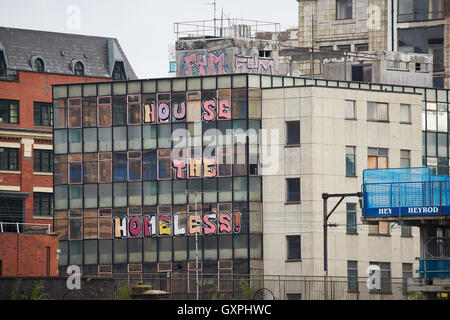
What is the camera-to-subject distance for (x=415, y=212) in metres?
79.1

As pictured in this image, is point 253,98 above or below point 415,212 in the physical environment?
above

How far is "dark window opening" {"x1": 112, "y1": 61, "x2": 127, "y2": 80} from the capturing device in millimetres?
137375

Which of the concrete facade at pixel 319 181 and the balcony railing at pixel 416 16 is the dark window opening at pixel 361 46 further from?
the concrete facade at pixel 319 181

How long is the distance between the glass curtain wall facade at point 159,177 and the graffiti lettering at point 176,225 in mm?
80

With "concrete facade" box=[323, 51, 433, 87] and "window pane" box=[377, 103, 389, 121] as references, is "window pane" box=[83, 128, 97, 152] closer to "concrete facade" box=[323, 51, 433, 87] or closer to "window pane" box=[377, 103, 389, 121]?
"concrete facade" box=[323, 51, 433, 87]

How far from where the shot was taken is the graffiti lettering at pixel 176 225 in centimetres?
10681

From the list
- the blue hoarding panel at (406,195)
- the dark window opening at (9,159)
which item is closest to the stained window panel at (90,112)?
the dark window opening at (9,159)

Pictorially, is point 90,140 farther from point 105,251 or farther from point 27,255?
point 27,255

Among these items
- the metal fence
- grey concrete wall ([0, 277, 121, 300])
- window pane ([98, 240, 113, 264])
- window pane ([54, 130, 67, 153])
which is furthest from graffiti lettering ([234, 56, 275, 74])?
grey concrete wall ([0, 277, 121, 300])

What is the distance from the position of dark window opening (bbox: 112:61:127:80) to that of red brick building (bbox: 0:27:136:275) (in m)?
2.13

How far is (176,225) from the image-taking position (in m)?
108
